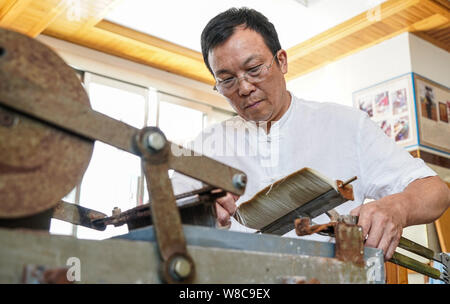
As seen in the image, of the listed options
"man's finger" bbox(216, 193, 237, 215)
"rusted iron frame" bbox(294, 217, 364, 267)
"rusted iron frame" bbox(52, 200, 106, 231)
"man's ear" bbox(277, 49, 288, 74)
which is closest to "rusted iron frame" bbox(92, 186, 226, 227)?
"rusted iron frame" bbox(52, 200, 106, 231)

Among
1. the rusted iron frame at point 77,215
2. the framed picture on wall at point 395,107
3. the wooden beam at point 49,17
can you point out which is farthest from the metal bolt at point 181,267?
the framed picture on wall at point 395,107

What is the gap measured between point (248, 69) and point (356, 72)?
3.65 m

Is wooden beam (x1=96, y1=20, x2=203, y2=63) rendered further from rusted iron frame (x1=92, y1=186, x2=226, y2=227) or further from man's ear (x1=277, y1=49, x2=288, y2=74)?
Answer: rusted iron frame (x1=92, y1=186, x2=226, y2=227)

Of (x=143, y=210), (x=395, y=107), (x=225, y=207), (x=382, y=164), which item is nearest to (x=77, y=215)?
(x=143, y=210)

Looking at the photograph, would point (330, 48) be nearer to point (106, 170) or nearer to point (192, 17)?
point (192, 17)

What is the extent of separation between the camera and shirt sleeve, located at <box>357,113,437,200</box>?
4.81 feet

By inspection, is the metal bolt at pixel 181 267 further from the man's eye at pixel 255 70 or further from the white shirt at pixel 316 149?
the man's eye at pixel 255 70

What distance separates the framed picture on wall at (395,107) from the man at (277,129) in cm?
280

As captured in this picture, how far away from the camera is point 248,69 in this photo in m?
1.75

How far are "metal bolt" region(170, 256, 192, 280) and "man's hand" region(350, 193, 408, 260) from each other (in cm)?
52

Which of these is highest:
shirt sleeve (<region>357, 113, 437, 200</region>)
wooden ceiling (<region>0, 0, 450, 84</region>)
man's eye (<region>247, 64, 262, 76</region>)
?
wooden ceiling (<region>0, 0, 450, 84</region>)

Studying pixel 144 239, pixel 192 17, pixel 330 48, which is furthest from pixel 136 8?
pixel 144 239

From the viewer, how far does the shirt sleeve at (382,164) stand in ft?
4.81

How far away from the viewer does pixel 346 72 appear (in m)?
5.22
